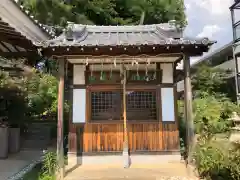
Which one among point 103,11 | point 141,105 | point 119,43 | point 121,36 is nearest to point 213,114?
point 141,105

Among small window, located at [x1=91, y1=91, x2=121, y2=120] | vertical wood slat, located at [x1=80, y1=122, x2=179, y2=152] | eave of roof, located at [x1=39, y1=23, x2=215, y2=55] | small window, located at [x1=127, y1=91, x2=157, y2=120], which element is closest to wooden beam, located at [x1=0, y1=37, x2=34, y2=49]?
eave of roof, located at [x1=39, y1=23, x2=215, y2=55]

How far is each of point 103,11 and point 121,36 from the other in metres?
7.84

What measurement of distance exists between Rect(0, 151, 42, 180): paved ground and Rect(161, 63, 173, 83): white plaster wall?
559 cm

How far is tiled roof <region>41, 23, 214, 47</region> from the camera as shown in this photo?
7.56 metres

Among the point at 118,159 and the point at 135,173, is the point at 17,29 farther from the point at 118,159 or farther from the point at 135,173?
the point at 118,159

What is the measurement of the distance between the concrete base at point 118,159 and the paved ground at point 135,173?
0.37 metres

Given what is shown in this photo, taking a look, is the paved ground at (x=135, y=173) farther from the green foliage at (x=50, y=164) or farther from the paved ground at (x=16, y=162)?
the paved ground at (x=16, y=162)

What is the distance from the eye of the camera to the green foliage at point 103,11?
14406mm

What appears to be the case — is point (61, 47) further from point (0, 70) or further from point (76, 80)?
point (0, 70)

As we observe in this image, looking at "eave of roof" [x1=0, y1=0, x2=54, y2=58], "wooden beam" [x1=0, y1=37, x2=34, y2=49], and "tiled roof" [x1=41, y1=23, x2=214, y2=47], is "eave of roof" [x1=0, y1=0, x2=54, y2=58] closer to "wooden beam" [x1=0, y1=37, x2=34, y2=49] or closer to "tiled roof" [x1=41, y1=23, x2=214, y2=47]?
"wooden beam" [x1=0, y1=37, x2=34, y2=49]

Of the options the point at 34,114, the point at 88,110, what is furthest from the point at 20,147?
the point at 88,110

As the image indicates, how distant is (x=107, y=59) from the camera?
8398mm

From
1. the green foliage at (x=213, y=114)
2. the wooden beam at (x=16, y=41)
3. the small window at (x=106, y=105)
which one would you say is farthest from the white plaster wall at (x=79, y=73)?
the green foliage at (x=213, y=114)

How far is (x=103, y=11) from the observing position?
1678 cm
